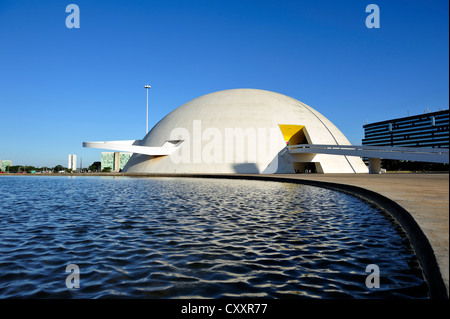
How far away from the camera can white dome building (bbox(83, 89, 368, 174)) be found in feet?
121

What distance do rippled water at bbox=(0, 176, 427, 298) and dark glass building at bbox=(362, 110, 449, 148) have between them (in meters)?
103

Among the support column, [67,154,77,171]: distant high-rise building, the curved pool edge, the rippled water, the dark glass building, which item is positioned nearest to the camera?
→ the curved pool edge

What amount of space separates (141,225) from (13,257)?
273cm

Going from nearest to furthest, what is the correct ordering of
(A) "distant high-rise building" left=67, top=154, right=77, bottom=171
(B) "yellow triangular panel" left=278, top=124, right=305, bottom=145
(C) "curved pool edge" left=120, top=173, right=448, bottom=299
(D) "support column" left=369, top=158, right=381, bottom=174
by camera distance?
1. (C) "curved pool edge" left=120, top=173, right=448, bottom=299
2. (D) "support column" left=369, top=158, right=381, bottom=174
3. (B) "yellow triangular panel" left=278, top=124, right=305, bottom=145
4. (A) "distant high-rise building" left=67, top=154, right=77, bottom=171

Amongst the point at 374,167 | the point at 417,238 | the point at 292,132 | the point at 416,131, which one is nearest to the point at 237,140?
the point at 292,132

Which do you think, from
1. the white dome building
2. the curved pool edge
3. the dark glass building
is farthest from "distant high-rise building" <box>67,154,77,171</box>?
the curved pool edge

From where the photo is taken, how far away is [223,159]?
37.1 m

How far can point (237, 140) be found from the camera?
37562 mm

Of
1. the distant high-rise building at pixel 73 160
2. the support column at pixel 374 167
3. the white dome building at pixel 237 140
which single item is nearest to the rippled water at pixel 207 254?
the support column at pixel 374 167

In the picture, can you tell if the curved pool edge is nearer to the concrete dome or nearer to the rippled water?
the rippled water

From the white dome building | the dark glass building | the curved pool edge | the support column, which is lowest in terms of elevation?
the curved pool edge

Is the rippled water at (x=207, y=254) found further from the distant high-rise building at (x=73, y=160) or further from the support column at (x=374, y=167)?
the distant high-rise building at (x=73, y=160)

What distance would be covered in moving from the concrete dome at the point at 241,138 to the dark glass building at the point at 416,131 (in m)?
69.9

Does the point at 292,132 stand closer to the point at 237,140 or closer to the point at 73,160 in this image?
the point at 237,140
